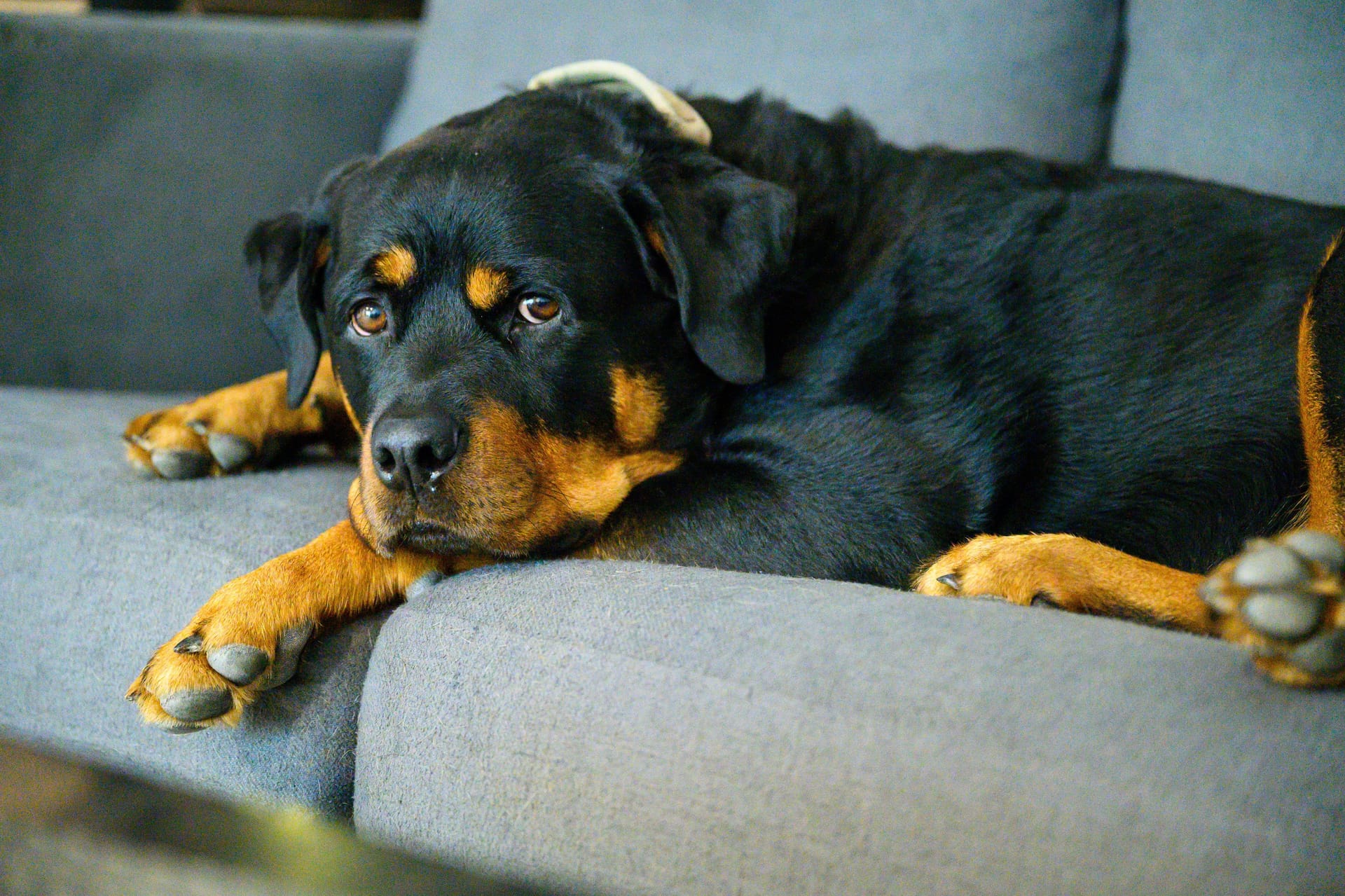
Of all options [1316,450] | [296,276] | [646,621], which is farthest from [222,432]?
[1316,450]

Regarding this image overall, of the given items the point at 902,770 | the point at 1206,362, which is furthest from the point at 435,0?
the point at 902,770

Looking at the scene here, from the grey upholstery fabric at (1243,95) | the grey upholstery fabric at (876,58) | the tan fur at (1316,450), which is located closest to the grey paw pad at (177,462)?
Result: the grey upholstery fabric at (876,58)

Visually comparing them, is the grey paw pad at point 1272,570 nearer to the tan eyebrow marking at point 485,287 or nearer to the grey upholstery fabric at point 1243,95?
the tan eyebrow marking at point 485,287

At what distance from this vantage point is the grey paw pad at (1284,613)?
100 centimetres

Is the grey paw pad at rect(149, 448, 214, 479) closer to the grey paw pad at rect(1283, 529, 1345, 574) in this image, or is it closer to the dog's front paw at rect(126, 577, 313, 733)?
the dog's front paw at rect(126, 577, 313, 733)

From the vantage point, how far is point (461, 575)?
1459 mm

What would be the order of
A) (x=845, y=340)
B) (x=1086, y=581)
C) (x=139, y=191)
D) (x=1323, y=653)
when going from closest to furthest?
(x=1323, y=653) → (x=1086, y=581) → (x=845, y=340) → (x=139, y=191)

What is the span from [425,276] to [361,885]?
3.82ft

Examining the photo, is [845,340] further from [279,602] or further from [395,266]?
[279,602]

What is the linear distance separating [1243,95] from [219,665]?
223cm

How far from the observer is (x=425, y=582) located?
1518 millimetres

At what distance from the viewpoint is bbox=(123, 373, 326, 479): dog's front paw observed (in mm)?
1864

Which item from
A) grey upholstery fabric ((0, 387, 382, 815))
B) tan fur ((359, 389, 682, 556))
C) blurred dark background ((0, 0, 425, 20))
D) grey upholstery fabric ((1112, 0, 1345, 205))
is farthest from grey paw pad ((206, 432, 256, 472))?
blurred dark background ((0, 0, 425, 20))

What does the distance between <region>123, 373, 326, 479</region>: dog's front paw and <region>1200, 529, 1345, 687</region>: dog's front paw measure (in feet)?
5.31
